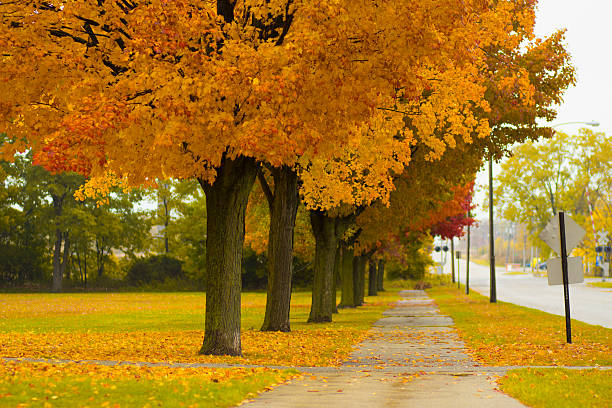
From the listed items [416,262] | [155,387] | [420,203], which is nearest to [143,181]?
[155,387]

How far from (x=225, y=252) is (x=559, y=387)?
22.7ft

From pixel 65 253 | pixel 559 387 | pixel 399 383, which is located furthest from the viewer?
pixel 65 253

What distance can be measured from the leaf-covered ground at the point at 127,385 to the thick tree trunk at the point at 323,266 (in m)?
15.3

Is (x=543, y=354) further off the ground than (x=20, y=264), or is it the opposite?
(x=20, y=264)

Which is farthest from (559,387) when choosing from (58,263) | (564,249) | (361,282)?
(58,263)

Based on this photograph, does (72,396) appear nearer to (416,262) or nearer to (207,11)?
(207,11)

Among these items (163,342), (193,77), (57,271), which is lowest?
(163,342)

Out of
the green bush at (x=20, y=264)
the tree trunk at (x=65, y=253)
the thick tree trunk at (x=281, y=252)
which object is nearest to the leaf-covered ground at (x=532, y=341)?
the thick tree trunk at (x=281, y=252)

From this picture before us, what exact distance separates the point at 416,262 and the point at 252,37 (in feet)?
227

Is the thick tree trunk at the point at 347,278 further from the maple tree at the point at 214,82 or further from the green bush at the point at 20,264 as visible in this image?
the green bush at the point at 20,264

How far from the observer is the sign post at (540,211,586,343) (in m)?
16.3

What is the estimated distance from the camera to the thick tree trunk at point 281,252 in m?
22.0

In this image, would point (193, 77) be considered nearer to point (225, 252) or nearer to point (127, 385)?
point (225, 252)

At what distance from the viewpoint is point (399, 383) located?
10797 mm
